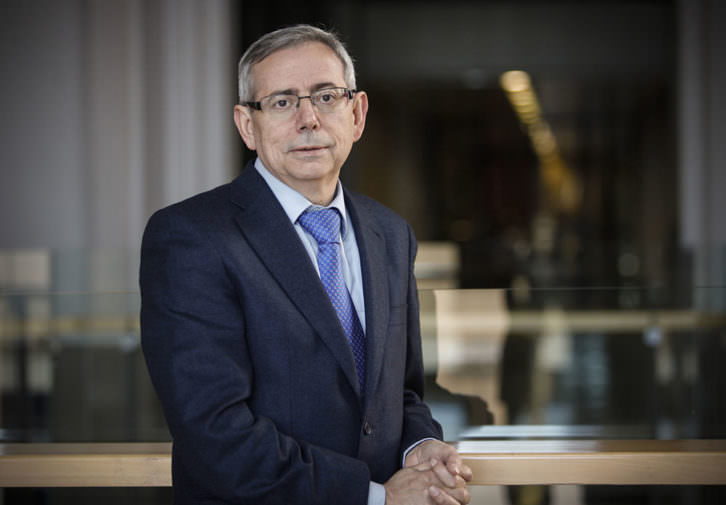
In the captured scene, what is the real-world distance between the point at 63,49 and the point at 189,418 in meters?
5.97

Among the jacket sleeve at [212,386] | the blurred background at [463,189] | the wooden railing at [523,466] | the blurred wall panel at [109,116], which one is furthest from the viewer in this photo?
the blurred wall panel at [109,116]

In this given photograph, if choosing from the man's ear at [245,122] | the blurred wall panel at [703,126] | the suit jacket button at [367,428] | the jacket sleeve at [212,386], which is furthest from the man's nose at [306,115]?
the blurred wall panel at [703,126]

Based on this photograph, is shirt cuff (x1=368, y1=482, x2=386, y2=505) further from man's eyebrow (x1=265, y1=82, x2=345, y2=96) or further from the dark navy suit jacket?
man's eyebrow (x1=265, y1=82, x2=345, y2=96)

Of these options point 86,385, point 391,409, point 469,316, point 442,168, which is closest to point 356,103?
point 391,409

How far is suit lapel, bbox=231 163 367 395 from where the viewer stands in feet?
A: 4.55

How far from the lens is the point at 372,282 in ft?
4.91

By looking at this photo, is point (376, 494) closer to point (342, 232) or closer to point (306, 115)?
point (342, 232)

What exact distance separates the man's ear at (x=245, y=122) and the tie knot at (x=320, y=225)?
0.18m

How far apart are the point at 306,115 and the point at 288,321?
0.37 m

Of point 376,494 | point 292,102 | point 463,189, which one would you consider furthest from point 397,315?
point 463,189

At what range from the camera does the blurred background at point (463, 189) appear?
7.42 feet

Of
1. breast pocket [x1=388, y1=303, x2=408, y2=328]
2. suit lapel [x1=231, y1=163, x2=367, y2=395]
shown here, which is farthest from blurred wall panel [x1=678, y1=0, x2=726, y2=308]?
suit lapel [x1=231, y1=163, x2=367, y2=395]

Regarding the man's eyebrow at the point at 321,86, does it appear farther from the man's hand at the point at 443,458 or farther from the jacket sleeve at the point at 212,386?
the man's hand at the point at 443,458

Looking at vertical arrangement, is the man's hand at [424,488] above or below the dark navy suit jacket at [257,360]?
below
